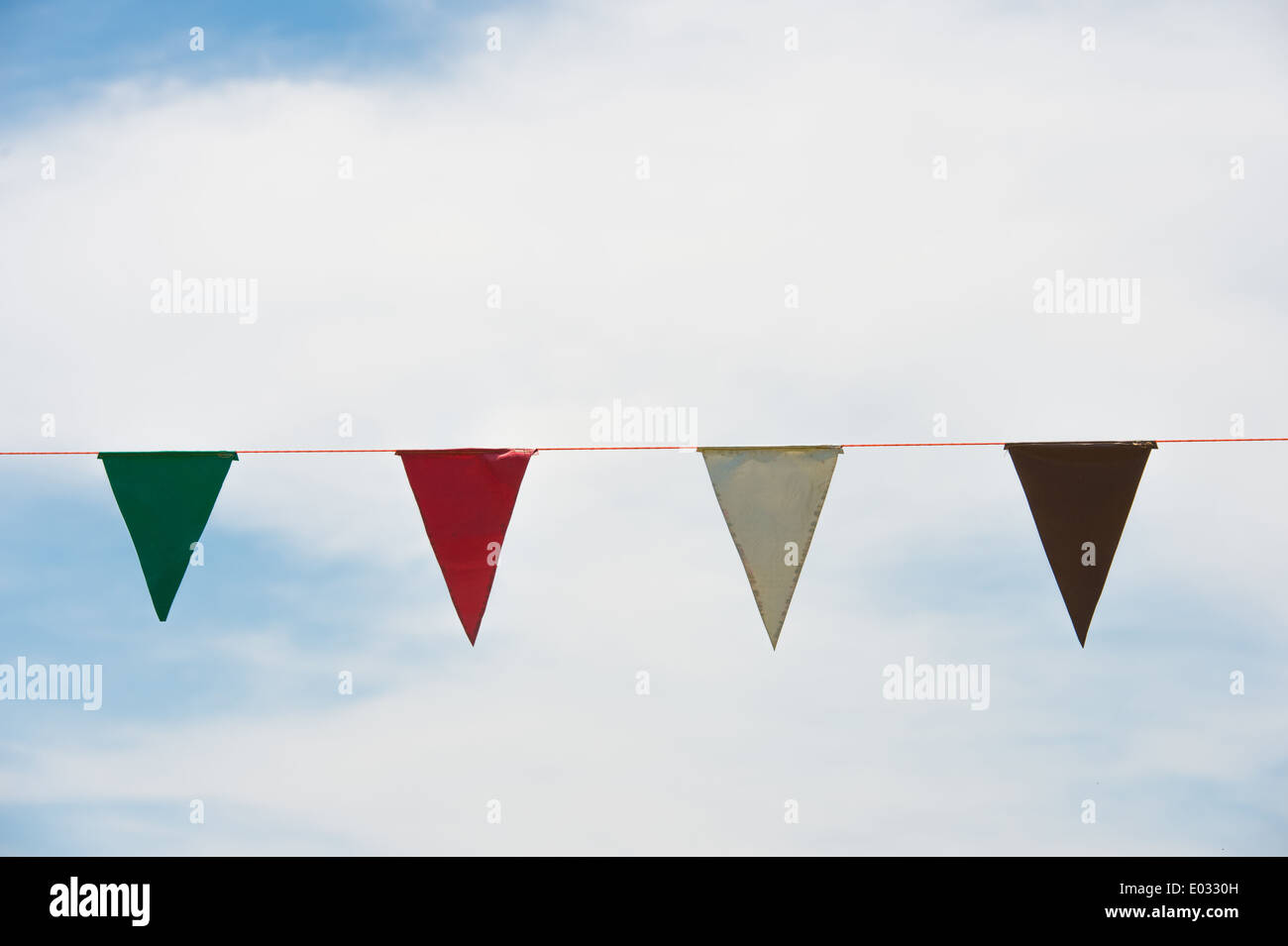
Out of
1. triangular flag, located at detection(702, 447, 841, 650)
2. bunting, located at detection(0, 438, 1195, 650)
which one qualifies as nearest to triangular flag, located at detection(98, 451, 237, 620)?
bunting, located at detection(0, 438, 1195, 650)

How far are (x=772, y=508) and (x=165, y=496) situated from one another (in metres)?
3.55

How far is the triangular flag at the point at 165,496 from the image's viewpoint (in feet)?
25.8

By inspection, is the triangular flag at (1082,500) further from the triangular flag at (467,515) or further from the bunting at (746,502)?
the triangular flag at (467,515)

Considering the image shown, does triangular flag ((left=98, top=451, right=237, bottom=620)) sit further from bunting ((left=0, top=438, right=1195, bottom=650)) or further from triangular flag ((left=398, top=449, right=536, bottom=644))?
triangular flag ((left=398, top=449, right=536, bottom=644))

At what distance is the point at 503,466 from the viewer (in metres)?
7.88

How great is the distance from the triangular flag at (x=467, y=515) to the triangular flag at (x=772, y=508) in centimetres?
126

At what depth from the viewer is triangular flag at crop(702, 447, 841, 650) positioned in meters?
7.80

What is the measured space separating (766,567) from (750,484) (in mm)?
493

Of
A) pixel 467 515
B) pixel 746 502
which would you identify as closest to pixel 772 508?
pixel 746 502

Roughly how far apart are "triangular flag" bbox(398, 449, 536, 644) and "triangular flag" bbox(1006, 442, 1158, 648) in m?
3.01

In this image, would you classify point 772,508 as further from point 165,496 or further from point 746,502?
point 165,496
